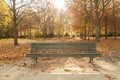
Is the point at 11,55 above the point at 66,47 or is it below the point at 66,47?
below

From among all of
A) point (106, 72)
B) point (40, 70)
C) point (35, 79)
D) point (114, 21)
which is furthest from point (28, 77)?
point (114, 21)

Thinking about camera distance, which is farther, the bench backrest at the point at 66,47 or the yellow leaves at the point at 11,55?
the yellow leaves at the point at 11,55

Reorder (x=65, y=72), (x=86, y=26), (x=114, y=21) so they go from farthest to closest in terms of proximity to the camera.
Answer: (x=114, y=21) → (x=86, y=26) → (x=65, y=72)

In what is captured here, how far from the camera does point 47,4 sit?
51.9 metres

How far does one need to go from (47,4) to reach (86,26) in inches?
756

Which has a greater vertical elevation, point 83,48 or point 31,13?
point 31,13

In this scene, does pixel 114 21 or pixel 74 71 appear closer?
pixel 74 71

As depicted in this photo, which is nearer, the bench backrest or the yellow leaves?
the bench backrest

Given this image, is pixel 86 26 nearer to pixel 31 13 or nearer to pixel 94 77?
pixel 31 13

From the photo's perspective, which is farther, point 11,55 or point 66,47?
point 11,55

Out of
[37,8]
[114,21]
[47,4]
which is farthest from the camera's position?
[47,4]

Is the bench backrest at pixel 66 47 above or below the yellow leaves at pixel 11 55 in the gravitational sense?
above

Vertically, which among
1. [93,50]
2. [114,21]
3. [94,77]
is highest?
[114,21]

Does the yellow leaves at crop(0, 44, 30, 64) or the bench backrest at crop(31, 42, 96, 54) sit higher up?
the bench backrest at crop(31, 42, 96, 54)
